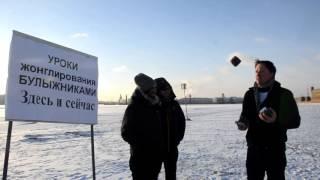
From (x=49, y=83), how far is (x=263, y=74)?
8.69 ft

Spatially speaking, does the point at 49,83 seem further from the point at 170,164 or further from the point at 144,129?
the point at 170,164

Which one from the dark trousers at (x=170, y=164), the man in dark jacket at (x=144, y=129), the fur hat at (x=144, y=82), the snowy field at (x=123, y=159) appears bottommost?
the snowy field at (x=123, y=159)

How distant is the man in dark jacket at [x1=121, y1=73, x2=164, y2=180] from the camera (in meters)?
4.73

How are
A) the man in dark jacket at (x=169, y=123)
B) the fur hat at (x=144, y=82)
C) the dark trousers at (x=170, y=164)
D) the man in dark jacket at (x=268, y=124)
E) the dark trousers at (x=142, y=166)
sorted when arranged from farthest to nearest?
the dark trousers at (x=170, y=164)
the man in dark jacket at (x=169, y=123)
the dark trousers at (x=142, y=166)
the fur hat at (x=144, y=82)
the man in dark jacket at (x=268, y=124)

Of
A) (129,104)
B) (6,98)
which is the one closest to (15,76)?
(6,98)

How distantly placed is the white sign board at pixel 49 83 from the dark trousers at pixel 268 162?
97.8 inches

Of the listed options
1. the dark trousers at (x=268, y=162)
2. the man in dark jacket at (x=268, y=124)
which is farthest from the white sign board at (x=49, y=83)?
the dark trousers at (x=268, y=162)

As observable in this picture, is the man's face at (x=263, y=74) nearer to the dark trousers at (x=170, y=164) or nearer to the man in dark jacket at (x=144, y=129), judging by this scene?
the man in dark jacket at (x=144, y=129)

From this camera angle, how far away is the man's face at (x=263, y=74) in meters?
4.63

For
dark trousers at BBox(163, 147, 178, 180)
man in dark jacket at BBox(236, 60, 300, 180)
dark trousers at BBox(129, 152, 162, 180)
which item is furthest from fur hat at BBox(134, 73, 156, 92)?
man in dark jacket at BBox(236, 60, 300, 180)

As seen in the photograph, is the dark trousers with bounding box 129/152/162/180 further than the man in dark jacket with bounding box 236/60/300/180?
Yes

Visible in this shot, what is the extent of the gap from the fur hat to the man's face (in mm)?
1177

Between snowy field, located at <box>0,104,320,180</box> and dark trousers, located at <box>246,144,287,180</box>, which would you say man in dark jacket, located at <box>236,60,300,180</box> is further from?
snowy field, located at <box>0,104,320,180</box>

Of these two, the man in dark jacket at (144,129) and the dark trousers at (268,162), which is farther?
the man in dark jacket at (144,129)
